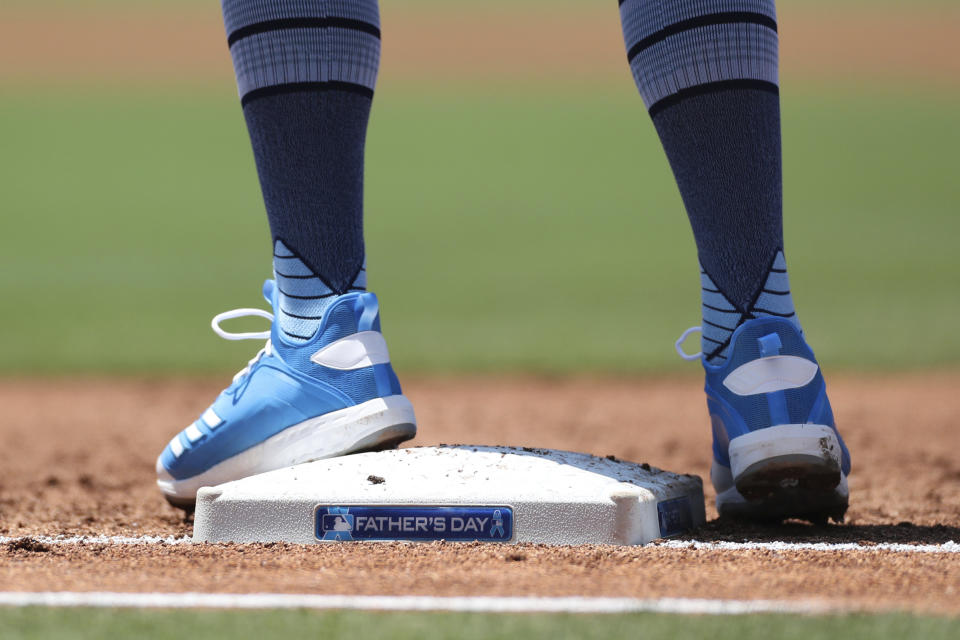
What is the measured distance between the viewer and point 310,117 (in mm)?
1558

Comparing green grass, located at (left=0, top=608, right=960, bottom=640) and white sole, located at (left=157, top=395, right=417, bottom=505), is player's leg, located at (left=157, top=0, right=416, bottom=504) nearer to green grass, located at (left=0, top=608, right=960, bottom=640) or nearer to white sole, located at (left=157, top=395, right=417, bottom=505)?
white sole, located at (left=157, top=395, right=417, bottom=505)

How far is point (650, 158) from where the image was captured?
13281mm

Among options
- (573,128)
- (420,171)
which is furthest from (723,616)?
(573,128)

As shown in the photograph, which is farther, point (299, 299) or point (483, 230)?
point (483, 230)

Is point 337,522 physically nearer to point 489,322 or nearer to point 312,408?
point 312,408

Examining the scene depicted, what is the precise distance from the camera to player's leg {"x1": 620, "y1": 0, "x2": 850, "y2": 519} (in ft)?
4.63

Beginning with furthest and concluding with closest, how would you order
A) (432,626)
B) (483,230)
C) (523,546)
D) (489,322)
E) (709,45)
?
1. (483,230)
2. (489,322)
3. (709,45)
4. (523,546)
5. (432,626)

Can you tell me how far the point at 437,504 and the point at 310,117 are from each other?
611mm

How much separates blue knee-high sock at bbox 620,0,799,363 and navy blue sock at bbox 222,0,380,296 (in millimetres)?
462

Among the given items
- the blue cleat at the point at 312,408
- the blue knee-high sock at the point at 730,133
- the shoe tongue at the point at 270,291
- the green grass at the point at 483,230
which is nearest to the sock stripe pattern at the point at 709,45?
the blue knee-high sock at the point at 730,133

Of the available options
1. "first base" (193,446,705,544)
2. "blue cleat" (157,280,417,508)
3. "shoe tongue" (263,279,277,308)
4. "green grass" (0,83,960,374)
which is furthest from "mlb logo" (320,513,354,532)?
"green grass" (0,83,960,374)

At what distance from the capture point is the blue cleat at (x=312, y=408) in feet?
4.93

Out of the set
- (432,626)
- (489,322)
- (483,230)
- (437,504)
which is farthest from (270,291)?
(483,230)

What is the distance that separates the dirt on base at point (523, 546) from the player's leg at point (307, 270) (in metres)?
0.21
